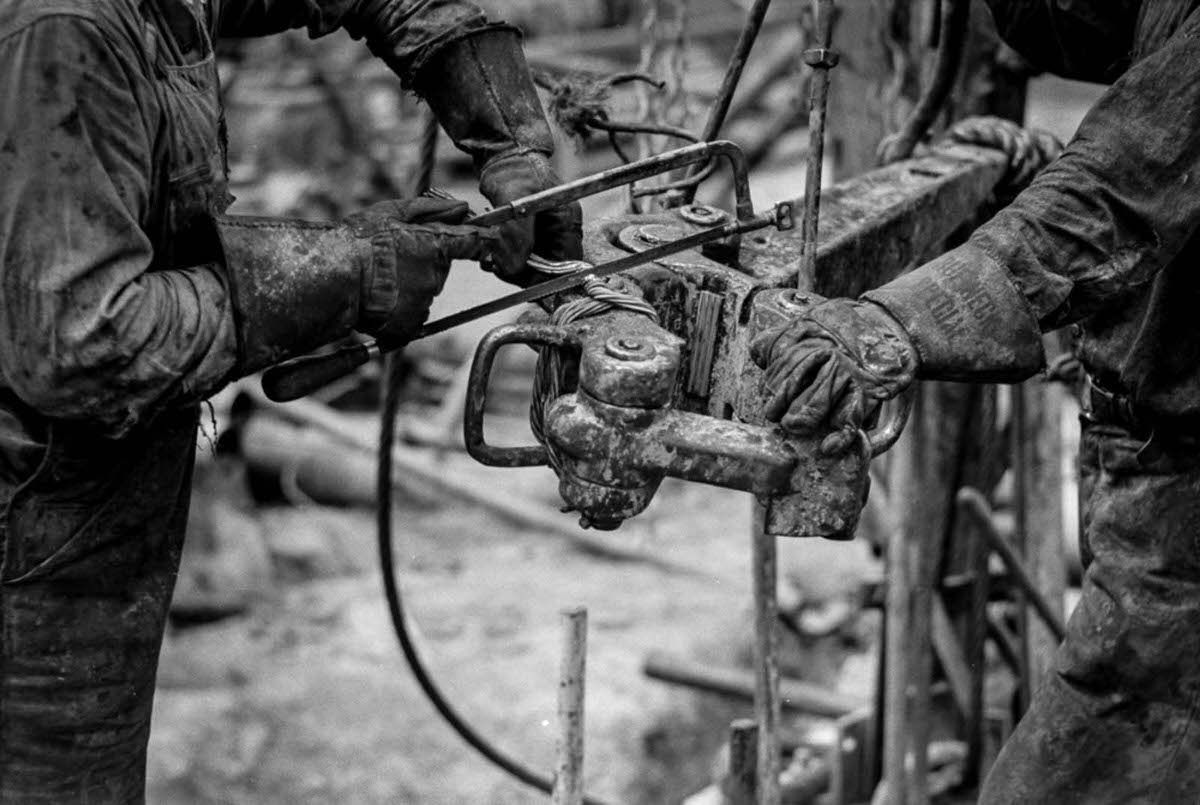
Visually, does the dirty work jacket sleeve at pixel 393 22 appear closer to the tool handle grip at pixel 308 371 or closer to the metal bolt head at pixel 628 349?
the tool handle grip at pixel 308 371

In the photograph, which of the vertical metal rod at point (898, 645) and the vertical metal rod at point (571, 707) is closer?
the vertical metal rod at point (571, 707)

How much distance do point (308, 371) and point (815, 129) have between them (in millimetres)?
951

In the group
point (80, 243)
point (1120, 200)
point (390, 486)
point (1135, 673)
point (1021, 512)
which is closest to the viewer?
point (80, 243)

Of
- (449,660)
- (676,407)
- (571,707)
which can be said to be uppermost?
(676,407)

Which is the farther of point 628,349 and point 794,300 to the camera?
point 794,300

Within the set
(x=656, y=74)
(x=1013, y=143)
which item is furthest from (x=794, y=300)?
(x=656, y=74)

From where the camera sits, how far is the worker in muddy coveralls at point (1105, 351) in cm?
263

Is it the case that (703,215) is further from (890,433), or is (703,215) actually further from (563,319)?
(890,433)

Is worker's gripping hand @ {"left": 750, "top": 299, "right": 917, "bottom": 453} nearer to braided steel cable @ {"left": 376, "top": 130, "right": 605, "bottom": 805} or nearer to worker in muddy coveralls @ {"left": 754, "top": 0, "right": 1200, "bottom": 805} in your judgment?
worker in muddy coveralls @ {"left": 754, "top": 0, "right": 1200, "bottom": 805}

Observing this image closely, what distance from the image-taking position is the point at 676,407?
273 centimetres

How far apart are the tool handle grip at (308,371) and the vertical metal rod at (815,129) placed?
0.77 meters

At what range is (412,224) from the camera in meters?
2.69

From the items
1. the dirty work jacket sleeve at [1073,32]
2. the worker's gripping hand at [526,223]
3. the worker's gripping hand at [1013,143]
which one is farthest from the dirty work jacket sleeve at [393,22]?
the worker's gripping hand at [1013,143]

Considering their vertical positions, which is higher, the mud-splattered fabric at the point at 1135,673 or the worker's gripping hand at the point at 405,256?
the worker's gripping hand at the point at 405,256
